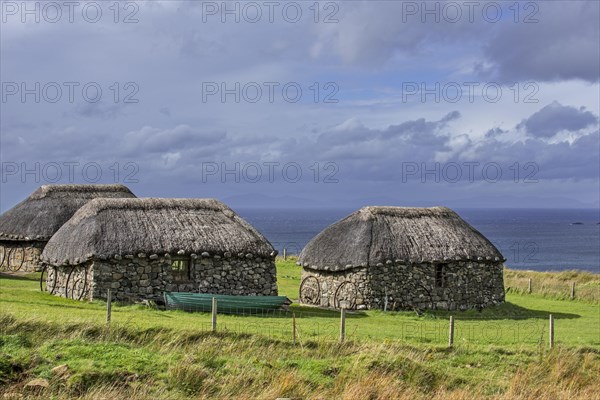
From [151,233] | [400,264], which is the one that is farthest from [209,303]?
[400,264]

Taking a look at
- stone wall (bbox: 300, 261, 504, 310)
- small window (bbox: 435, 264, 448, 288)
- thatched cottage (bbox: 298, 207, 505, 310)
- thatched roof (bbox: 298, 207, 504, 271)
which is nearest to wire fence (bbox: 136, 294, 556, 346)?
stone wall (bbox: 300, 261, 504, 310)

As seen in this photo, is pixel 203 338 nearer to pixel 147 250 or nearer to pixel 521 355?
pixel 521 355

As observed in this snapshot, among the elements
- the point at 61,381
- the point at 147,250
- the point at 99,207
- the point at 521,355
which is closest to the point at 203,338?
the point at 61,381

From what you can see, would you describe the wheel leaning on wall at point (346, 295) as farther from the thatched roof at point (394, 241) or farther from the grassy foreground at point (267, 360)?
the grassy foreground at point (267, 360)

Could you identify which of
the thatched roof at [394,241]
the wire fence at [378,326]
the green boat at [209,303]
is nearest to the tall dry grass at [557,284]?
the thatched roof at [394,241]

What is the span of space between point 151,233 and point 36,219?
13655 millimetres

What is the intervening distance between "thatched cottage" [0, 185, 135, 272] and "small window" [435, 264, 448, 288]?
1845cm

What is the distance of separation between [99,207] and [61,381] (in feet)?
58.7

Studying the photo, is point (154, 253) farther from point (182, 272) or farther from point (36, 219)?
point (36, 219)

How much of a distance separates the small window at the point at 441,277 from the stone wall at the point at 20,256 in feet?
66.3

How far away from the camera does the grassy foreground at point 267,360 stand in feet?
53.8

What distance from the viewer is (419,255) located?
3459 centimetres

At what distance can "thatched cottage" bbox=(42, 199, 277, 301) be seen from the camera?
31.1m

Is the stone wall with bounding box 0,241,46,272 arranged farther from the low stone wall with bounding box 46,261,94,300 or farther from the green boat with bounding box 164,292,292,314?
the green boat with bounding box 164,292,292,314
